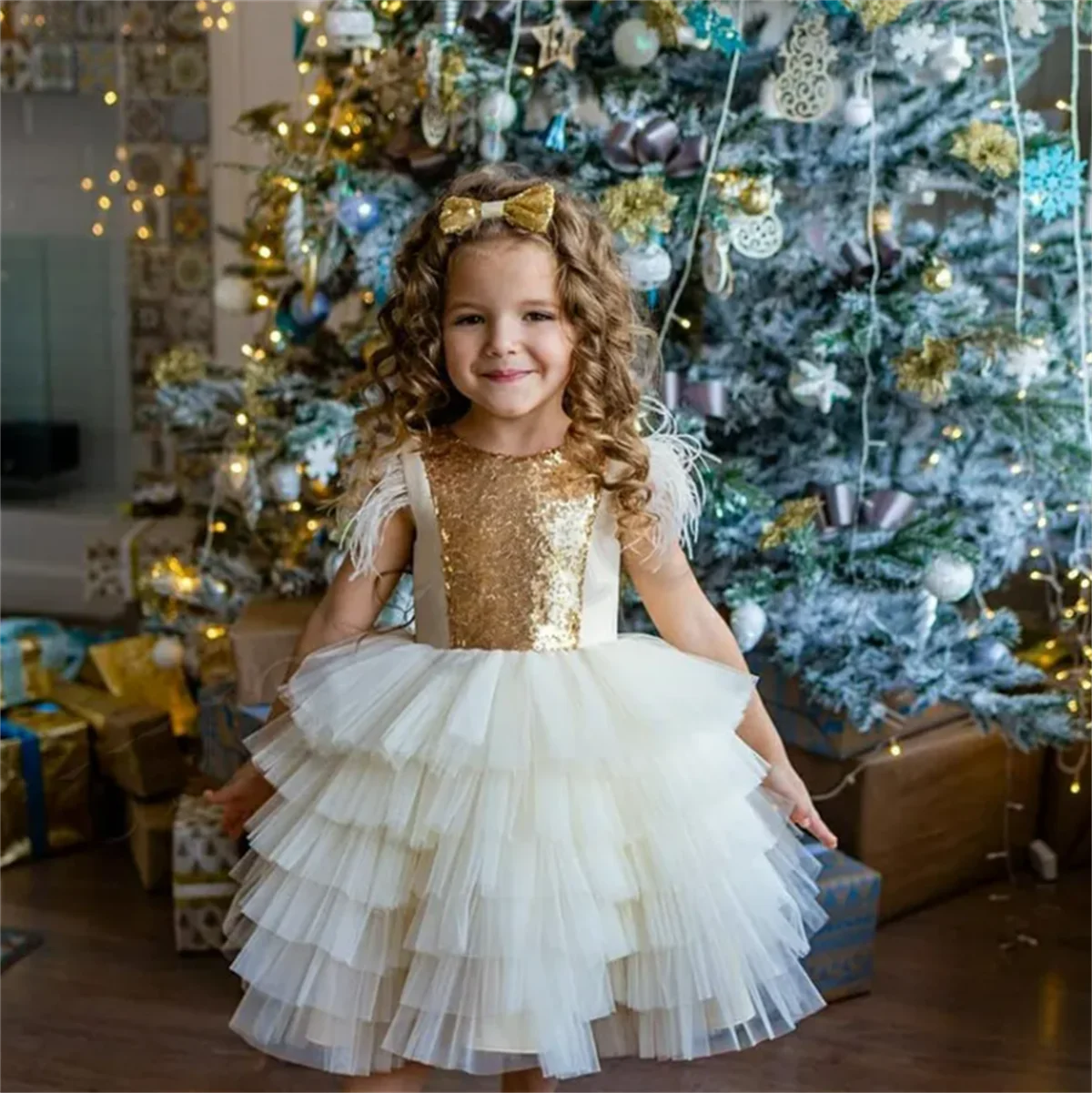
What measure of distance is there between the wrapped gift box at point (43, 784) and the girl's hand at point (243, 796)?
1.07 m

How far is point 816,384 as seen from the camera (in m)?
1.93

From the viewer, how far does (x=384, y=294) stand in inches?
80.3

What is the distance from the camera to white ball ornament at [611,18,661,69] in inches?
74.2

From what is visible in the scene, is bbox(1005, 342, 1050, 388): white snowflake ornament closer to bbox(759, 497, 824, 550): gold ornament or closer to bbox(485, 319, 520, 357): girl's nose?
bbox(759, 497, 824, 550): gold ornament

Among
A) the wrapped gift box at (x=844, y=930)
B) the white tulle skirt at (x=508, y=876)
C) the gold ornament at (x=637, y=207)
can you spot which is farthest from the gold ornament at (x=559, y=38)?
the wrapped gift box at (x=844, y=930)

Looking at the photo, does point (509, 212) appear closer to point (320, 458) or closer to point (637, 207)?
point (637, 207)

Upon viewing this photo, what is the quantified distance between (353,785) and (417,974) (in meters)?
0.17

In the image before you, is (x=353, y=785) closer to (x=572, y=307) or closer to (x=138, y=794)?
(x=572, y=307)

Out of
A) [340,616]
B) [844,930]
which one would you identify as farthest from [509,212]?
[844,930]

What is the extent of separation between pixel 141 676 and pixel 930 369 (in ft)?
5.07

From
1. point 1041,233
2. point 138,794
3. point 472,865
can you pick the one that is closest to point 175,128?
point 138,794

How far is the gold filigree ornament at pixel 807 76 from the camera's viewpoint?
6.15 ft

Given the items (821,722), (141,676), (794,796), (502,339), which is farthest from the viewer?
(141,676)

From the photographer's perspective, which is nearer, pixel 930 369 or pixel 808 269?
pixel 930 369
